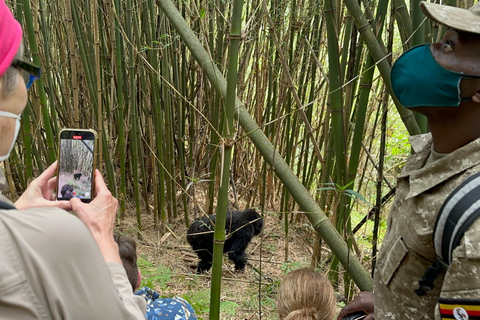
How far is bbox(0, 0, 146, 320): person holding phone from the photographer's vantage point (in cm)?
50

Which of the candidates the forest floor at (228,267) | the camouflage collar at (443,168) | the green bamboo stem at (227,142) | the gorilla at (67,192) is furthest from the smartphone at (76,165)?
the forest floor at (228,267)

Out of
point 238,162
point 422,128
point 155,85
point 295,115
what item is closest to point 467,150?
point 422,128

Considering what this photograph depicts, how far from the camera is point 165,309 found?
1.59 meters

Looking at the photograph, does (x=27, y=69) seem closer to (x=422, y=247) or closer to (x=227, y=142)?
(x=227, y=142)

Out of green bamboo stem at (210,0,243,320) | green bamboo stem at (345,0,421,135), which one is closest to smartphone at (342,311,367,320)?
green bamboo stem at (210,0,243,320)

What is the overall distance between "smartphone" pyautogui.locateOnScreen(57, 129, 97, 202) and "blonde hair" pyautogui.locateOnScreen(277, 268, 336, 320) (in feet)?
2.42

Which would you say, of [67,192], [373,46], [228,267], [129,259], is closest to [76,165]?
[67,192]

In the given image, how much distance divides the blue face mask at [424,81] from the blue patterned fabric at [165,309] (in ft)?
3.62

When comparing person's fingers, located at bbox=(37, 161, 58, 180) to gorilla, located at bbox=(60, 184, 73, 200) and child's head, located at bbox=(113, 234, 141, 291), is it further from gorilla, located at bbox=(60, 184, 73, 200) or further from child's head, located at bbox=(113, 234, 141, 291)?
child's head, located at bbox=(113, 234, 141, 291)

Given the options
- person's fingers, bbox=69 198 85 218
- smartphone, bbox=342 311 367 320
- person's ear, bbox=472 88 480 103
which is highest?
person's ear, bbox=472 88 480 103

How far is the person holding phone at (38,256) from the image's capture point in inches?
19.6

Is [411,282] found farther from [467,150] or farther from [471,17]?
[471,17]

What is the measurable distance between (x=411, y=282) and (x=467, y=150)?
285 millimetres

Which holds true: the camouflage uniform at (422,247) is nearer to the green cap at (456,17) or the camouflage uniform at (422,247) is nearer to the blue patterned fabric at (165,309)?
the green cap at (456,17)
